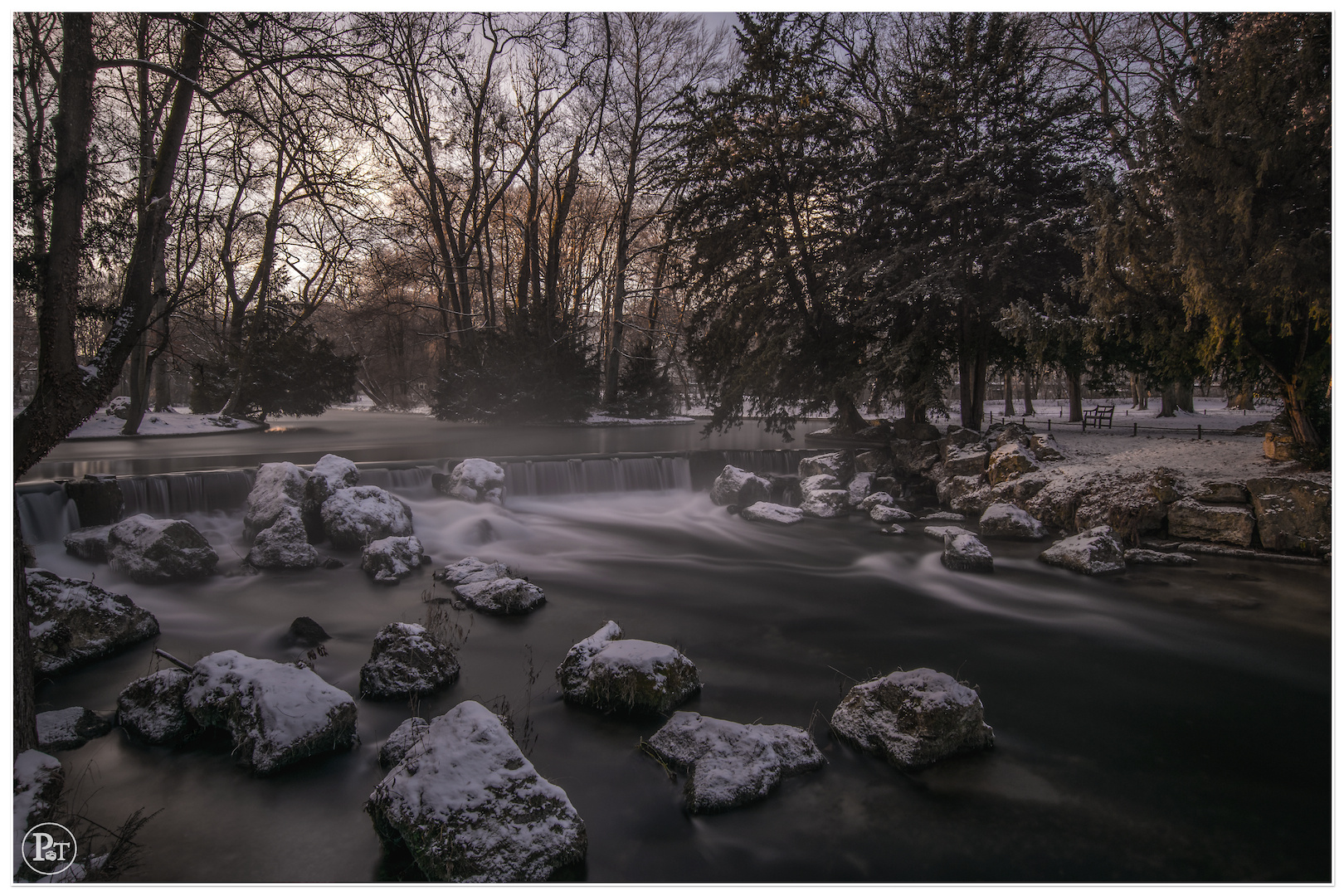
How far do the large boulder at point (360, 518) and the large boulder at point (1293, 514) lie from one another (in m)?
10.7

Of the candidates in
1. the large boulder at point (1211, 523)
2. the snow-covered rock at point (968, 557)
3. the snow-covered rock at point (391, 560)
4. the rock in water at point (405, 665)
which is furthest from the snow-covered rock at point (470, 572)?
the large boulder at point (1211, 523)

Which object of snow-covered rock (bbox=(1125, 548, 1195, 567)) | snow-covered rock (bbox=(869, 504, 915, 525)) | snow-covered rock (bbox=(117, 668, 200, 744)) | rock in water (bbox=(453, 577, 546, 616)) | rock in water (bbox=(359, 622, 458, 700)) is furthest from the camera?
snow-covered rock (bbox=(869, 504, 915, 525))

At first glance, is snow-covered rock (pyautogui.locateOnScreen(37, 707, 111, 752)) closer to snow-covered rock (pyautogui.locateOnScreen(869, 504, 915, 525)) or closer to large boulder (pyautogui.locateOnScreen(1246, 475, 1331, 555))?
snow-covered rock (pyautogui.locateOnScreen(869, 504, 915, 525))

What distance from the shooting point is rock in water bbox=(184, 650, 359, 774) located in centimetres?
345

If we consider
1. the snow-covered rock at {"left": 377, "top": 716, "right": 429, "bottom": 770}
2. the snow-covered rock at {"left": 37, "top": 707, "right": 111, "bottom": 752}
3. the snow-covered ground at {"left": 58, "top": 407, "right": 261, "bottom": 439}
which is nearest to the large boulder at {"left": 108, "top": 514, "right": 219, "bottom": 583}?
the snow-covered rock at {"left": 37, "top": 707, "right": 111, "bottom": 752}

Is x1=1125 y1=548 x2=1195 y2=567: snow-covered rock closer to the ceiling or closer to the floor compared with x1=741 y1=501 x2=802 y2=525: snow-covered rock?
closer to the floor

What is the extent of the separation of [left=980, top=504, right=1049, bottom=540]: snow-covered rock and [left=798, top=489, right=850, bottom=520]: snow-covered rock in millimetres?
2327

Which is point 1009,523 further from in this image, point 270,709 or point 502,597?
point 270,709

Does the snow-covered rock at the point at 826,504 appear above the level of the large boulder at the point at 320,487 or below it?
below

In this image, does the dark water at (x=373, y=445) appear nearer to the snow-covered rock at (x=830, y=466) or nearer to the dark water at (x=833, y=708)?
the snow-covered rock at (x=830, y=466)

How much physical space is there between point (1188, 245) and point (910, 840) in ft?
26.3

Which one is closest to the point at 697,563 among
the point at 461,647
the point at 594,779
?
the point at 461,647

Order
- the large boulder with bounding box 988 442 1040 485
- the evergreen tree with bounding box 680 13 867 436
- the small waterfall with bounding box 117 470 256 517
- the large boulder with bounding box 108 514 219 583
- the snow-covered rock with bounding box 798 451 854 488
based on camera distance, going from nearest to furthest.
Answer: the large boulder with bounding box 108 514 219 583, the small waterfall with bounding box 117 470 256 517, the large boulder with bounding box 988 442 1040 485, the snow-covered rock with bounding box 798 451 854 488, the evergreen tree with bounding box 680 13 867 436

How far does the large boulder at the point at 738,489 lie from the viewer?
1150cm
